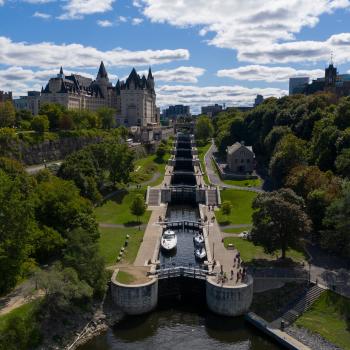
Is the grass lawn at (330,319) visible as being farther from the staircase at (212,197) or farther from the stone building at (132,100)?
the stone building at (132,100)

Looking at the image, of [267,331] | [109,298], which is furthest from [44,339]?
[267,331]

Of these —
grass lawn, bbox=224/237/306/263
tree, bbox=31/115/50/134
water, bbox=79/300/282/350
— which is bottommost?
water, bbox=79/300/282/350

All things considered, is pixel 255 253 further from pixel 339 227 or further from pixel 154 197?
pixel 154 197

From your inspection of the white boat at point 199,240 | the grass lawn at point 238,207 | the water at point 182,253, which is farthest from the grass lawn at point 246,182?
the white boat at point 199,240

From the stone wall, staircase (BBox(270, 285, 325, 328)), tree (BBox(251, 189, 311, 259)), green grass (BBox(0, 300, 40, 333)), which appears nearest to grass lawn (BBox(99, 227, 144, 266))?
green grass (BBox(0, 300, 40, 333))

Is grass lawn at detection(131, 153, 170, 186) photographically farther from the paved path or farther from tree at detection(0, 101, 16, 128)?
tree at detection(0, 101, 16, 128)

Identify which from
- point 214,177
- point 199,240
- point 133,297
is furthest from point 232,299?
point 214,177

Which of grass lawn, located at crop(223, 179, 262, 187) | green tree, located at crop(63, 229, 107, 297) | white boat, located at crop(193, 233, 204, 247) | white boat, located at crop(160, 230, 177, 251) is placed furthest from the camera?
grass lawn, located at crop(223, 179, 262, 187)
